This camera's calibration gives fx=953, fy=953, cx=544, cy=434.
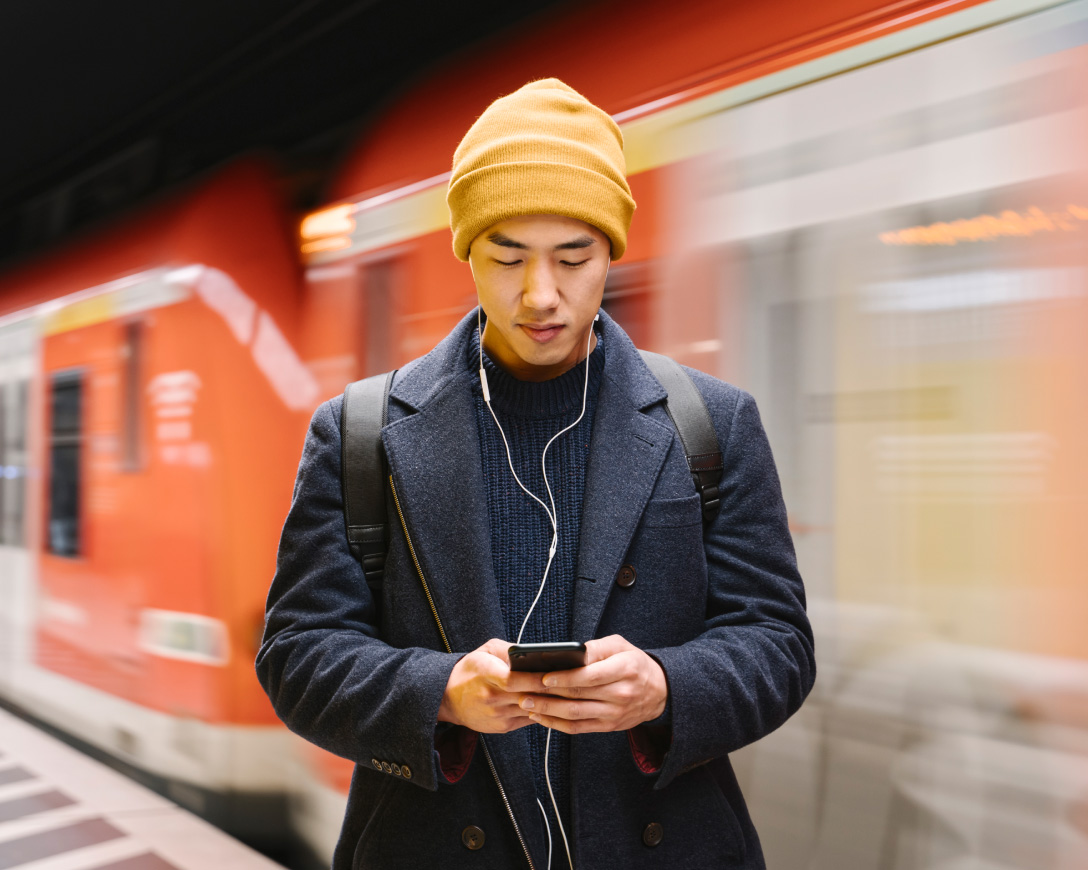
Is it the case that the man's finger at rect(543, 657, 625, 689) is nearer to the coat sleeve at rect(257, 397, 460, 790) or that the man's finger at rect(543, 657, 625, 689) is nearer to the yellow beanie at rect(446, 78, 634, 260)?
the coat sleeve at rect(257, 397, 460, 790)

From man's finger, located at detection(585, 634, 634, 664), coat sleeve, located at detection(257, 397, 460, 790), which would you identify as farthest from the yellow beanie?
man's finger, located at detection(585, 634, 634, 664)

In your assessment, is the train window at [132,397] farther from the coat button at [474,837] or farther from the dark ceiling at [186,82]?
the coat button at [474,837]

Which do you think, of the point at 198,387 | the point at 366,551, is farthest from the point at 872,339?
the point at 198,387

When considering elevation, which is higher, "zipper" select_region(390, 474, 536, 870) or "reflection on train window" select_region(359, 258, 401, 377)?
"reflection on train window" select_region(359, 258, 401, 377)

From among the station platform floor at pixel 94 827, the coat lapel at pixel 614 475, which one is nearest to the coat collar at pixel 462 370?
the coat lapel at pixel 614 475

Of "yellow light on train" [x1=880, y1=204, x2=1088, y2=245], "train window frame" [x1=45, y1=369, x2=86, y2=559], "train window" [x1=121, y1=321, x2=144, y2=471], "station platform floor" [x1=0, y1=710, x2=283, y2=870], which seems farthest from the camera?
"train window frame" [x1=45, y1=369, x2=86, y2=559]

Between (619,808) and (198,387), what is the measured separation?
2536mm

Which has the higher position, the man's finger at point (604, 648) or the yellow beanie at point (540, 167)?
the yellow beanie at point (540, 167)

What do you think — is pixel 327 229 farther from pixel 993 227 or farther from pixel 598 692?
pixel 598 692

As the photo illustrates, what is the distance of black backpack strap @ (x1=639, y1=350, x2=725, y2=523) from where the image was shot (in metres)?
1.25

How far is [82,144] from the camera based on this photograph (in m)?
5.19

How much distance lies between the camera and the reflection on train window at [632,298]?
1.94 meters

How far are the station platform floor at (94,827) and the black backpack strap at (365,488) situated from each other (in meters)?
2.13

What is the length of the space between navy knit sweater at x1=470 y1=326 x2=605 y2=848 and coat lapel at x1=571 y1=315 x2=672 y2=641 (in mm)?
38
